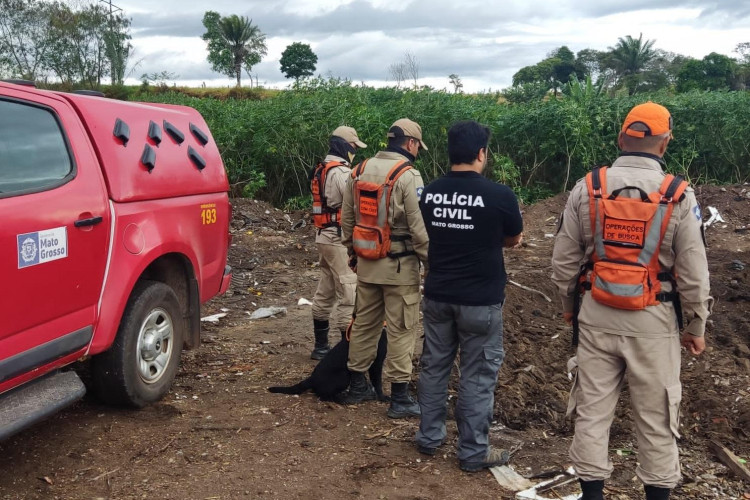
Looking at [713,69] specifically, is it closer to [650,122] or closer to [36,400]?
[650,122]

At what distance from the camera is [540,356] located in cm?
660

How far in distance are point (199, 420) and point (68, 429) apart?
80cm

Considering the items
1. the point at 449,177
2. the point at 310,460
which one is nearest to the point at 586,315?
the point at 449,177

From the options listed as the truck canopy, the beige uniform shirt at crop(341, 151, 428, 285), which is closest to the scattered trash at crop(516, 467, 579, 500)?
the beige uniform shirt at crop(341, 151, 428, 285)

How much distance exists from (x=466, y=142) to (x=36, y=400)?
8.80ft

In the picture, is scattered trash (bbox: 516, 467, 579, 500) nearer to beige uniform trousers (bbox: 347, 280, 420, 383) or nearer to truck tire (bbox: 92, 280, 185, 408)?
beige uniform trousers (bbox: 347, 280, 420, 383)

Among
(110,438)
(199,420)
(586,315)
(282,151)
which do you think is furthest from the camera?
(282,151)

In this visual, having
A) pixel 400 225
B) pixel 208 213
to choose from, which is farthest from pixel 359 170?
pixel 208 213

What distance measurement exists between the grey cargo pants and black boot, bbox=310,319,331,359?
214cm

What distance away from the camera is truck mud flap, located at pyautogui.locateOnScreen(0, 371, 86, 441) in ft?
12.2

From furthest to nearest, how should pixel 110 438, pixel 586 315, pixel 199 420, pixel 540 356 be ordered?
pixel 540 356 → pixel 199 420 → pixel 110 438 → pixel 586 315

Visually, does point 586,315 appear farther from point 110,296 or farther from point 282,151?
point 282,151

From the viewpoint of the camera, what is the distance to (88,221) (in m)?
4.19

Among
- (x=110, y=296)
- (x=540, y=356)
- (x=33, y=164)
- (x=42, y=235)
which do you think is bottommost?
(x=540, y=356)
